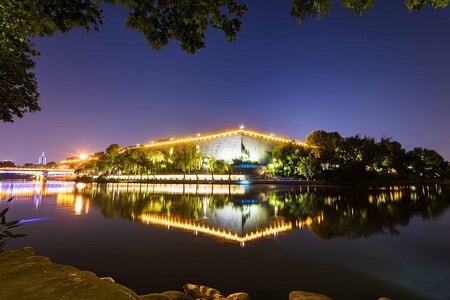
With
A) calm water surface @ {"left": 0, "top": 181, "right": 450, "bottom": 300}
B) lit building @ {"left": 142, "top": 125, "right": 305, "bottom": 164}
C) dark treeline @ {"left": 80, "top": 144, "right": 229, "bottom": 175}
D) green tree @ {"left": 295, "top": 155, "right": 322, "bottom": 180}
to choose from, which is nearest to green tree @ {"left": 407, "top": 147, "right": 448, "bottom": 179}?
green tree @ {"left": 295, "top": 155, "right": 322, "bottom": 180}

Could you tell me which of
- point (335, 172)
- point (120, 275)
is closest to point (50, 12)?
point (120, 275)

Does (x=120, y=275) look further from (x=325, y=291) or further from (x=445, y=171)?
(x=445, y=171)

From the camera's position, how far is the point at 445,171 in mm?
73812

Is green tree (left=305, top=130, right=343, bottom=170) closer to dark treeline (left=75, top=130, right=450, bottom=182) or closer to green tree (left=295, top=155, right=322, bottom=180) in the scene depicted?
dark treeline (left=75, top=130, right=450, bottom=182)

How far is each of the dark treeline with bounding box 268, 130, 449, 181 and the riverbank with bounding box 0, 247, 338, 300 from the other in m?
46.7

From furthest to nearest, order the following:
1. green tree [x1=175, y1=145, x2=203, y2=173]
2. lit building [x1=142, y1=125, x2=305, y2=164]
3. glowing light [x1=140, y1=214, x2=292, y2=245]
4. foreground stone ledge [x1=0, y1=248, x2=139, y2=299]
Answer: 1. lit building [x1=142, y1=125, x2=305, y2=164]
2. green tree [x1=175, y1=145, x2=203, y2=173]
3. glowing light [x1=140, y1=214, x2=292, y2=245]
4. foreground stone ledge [x1=0, y1=248, x2=139, y2=299]

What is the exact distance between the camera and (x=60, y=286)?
393cm

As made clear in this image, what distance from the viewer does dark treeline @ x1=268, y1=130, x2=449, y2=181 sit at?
48.2m

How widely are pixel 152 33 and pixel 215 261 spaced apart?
259 inches

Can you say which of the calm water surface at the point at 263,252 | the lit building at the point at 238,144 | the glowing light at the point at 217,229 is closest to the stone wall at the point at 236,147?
the lit building at the point at 238,144

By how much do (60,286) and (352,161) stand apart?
166 feet

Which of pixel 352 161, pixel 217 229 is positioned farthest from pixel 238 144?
pixel 217 229

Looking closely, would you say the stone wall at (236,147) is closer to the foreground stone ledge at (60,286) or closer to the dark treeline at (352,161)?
the dark treeline at (352,161)

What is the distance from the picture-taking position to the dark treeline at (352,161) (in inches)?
1896
